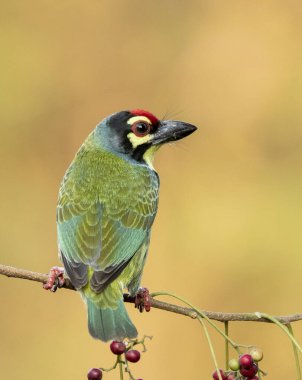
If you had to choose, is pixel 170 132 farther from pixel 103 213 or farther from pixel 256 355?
pixel 256 355

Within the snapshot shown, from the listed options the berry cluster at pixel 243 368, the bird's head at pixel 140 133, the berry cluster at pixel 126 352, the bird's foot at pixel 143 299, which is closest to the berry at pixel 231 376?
the berry cluster at pixel 243 368

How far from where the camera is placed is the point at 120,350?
14.9ft

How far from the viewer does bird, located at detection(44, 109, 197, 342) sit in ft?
16.8

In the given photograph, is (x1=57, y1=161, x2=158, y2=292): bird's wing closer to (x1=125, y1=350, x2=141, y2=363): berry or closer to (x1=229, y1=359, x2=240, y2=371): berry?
(x1=125, y1=350, x2=141, y2=363): berry

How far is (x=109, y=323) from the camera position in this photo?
5.05 meters

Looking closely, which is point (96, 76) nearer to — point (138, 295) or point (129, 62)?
point (129, 62)

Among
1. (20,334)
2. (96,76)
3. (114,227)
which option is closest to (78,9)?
(96,76)

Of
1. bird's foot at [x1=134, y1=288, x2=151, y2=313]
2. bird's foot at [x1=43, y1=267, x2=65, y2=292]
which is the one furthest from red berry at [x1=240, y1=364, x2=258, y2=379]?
bird's foot at [x1=43, y1=267, x2=65, y2=292]

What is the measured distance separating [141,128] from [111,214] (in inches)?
28.4

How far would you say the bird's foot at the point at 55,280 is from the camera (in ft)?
16.3

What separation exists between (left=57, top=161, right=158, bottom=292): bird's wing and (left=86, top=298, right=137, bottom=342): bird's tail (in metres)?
0.12

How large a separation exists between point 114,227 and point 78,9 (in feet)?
16.0

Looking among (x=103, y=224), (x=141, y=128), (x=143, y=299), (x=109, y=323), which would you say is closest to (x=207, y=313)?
(x=109, y=323)

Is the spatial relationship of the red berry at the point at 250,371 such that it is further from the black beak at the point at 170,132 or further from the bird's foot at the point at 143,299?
the black beak at the point at 170,132
